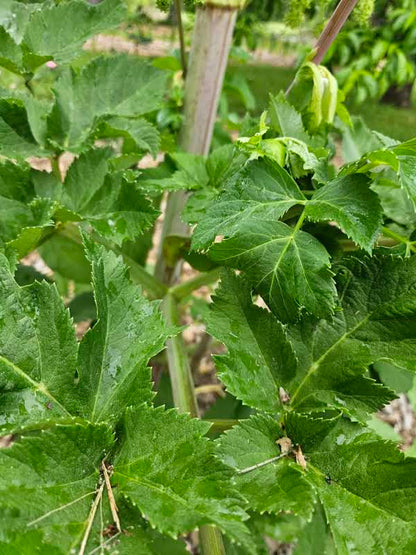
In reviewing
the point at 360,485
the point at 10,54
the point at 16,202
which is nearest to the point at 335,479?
the point at 360,485

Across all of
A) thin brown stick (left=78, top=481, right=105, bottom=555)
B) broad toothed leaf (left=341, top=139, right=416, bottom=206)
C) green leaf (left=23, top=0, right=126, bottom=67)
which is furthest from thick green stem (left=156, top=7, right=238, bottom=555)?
broad toothed leaf (left=341, top=139, right=416, bottom=206)

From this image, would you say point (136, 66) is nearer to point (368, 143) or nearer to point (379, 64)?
point (368, 143)

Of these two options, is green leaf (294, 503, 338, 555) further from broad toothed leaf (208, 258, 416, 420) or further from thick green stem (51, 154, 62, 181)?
thick green stem (51, 154, 62, 181)

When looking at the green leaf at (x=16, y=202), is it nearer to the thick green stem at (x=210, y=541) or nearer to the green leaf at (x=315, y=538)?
the thick green stem at (x=210, y=541)

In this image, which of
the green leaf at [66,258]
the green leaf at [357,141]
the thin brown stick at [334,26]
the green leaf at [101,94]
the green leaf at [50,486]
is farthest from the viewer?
the green leaf at [357,141]

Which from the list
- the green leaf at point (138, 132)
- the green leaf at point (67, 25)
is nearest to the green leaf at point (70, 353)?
the green leaf at point (138, 132)

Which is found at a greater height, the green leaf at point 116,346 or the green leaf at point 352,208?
the green leaf at point 352,208

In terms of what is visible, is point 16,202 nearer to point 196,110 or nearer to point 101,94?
point 101,94
